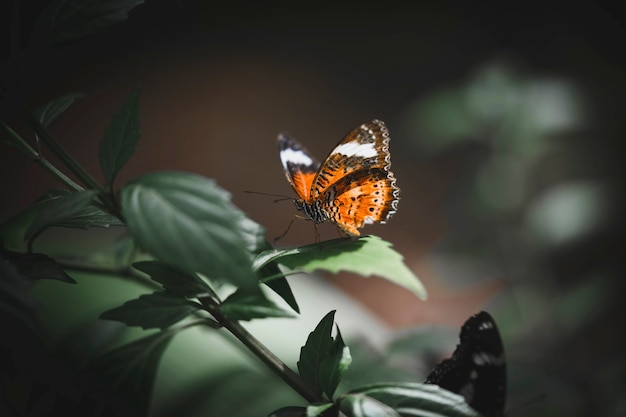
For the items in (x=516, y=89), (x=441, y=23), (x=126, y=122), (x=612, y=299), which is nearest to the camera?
(x=126, y=122)

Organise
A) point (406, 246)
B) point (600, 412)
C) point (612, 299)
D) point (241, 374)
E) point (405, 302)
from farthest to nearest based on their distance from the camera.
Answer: point (406, 246) → point (405, 302) → point (612, 299) → point (600, 412) → point (241, 374)

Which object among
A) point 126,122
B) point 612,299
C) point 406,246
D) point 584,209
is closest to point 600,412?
point 612,299

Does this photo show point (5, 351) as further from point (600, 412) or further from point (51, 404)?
point (600, 412)

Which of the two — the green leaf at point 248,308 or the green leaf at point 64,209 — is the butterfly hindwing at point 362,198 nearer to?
the green leaf at point 248,308

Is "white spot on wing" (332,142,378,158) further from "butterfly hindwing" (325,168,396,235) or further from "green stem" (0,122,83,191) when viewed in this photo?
"green stem" (0,122,83,191)

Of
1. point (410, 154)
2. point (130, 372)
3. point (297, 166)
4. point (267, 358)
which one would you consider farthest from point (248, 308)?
point (410, 154)

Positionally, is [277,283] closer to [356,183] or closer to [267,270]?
[267,270]

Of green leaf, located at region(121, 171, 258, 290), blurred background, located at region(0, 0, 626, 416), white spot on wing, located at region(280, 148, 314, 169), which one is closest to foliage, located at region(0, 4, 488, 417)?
green leaf, located at region(121, 171, 258, 290)
